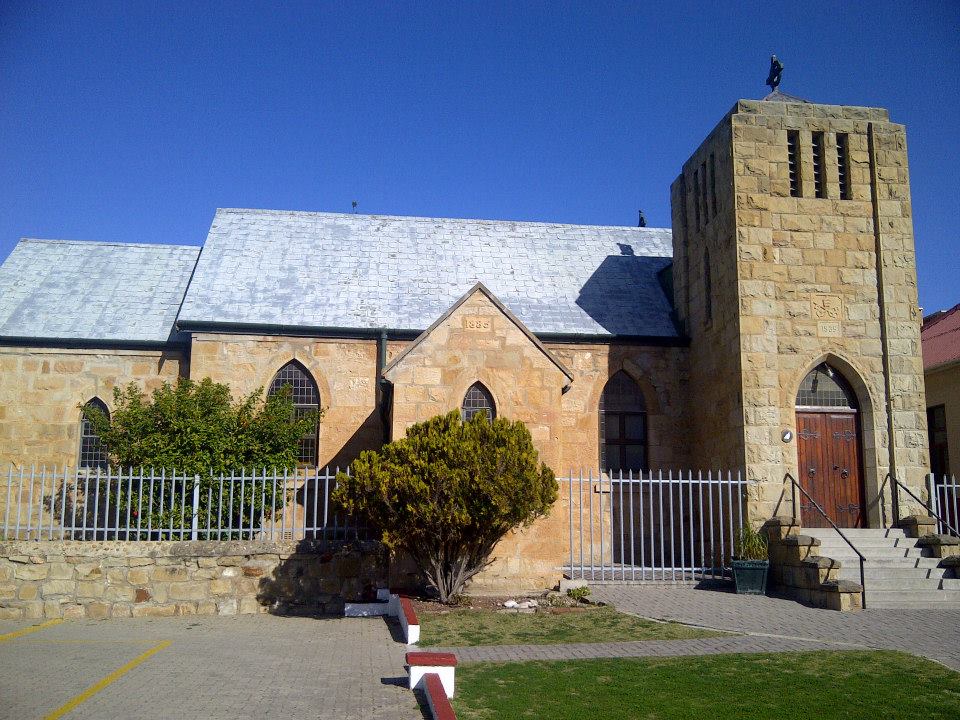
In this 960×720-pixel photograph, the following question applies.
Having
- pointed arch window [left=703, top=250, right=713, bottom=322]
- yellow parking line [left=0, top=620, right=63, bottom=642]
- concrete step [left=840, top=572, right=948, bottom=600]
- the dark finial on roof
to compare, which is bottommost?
yellow parking line [left=0, top=620, right=63, bottom=642]

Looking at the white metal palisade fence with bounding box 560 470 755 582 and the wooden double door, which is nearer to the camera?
the white metal palisade fence with bounding box 560 470 755 582

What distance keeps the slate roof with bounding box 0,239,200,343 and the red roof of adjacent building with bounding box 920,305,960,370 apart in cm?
1866

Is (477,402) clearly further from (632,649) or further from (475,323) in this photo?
(632,649)

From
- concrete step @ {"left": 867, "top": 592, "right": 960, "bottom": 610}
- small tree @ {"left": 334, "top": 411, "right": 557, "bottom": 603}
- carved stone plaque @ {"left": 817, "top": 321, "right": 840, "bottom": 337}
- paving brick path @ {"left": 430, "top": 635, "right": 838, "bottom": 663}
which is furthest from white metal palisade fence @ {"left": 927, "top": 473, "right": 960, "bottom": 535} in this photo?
small tree @ {"left": 334, "top": 411, "right": 557, "bottom": 603}

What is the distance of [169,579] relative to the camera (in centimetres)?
1383

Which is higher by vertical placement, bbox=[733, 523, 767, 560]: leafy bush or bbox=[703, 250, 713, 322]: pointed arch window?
→ bbox=[703, 250, 713, 322]: pointed arch window

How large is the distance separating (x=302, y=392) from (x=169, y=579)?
20.5 ft

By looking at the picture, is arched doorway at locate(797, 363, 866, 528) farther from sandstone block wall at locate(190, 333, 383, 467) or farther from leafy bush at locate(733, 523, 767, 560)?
sandstone block wall at locate(190, 333, 383, 467)

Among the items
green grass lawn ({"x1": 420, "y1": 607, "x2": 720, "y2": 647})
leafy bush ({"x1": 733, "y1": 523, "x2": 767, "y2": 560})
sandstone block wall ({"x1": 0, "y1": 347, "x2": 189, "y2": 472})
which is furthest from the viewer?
sandstone block wall ({"x1": 0, "y1": 347, "x2": 189, "y2": 472})

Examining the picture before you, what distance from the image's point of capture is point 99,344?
19297 millimetres

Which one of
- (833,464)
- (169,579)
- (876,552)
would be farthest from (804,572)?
(169,579)

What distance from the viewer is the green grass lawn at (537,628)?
1109cm

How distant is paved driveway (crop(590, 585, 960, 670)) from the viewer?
1083 centimetres

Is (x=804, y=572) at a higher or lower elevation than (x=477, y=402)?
lower
